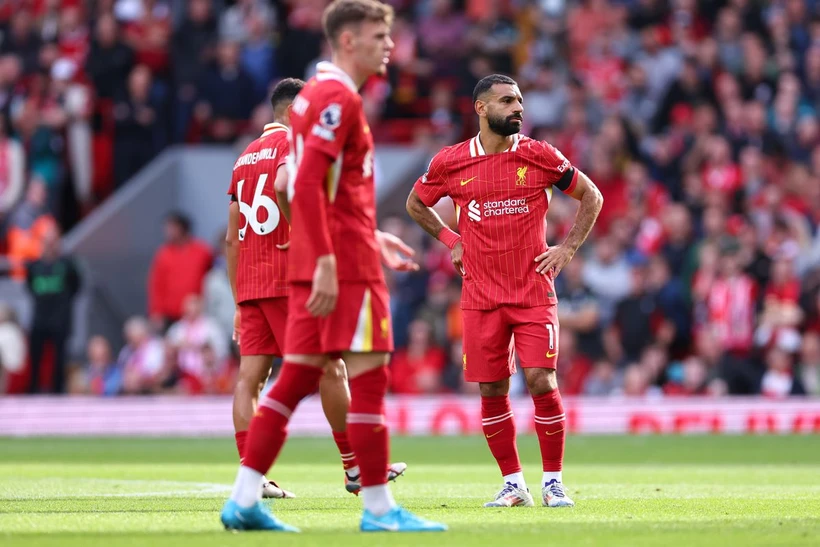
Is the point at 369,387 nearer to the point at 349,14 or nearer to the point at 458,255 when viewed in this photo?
the point at 349,14

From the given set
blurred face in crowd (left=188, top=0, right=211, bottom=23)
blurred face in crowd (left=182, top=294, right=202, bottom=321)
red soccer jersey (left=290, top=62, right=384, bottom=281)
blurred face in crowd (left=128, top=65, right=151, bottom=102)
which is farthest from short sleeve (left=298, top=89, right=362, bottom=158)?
blurred face in crowd (left=188, top=0, right=211, bottom=23)

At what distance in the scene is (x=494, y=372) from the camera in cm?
923

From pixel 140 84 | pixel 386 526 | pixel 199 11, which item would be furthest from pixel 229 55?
pixel 386 526

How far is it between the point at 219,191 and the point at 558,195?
5.96 m

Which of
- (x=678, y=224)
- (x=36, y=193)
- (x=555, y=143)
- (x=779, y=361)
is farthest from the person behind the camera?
(x=36, y=193)

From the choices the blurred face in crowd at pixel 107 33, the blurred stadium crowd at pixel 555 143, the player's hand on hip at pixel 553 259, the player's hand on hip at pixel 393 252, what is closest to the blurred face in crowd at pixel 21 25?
the blurred stadium crowd at pixel 555 143

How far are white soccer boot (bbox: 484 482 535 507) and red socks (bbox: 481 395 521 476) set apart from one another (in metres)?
0.18

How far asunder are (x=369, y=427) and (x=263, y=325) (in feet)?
8.16

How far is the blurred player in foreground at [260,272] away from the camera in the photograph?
9.16 m

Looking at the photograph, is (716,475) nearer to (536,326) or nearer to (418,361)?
(536,326)

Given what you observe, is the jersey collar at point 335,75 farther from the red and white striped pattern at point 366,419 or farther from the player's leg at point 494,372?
the player's leg at point 494,372

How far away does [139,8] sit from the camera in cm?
2548

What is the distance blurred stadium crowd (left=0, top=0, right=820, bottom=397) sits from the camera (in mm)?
18750

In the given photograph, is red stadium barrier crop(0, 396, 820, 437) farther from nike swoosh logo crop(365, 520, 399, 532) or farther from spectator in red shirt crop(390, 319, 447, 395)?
nike swoosh logo crop(365, 520, 399, 532)
